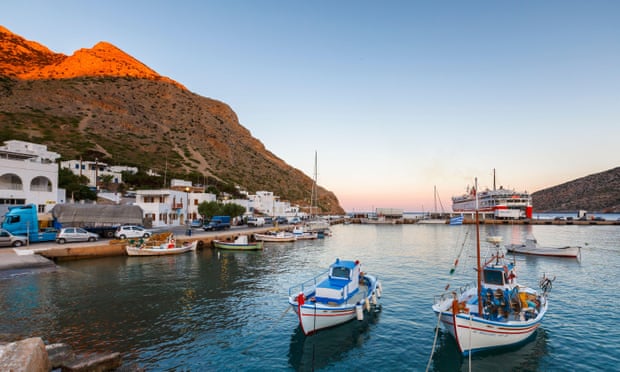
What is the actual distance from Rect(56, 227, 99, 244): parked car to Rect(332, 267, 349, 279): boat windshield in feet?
125

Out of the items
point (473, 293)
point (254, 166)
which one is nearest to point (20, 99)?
point (254, 166)

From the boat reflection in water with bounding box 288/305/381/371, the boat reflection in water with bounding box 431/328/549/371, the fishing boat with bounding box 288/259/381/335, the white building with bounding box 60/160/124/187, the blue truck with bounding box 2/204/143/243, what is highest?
the white building with bounding box 60/160/124/187

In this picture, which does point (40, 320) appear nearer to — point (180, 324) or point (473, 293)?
point (180, 324)

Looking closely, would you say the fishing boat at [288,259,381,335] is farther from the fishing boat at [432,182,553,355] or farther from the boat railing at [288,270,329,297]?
the fishing boat at [432,182,553,355]

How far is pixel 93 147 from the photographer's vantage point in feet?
373

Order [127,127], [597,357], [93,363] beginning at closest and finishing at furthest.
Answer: [93,363] < [597,357] < [127,127]

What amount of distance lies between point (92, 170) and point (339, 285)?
98785 millimetres

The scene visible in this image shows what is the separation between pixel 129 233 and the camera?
149 ft

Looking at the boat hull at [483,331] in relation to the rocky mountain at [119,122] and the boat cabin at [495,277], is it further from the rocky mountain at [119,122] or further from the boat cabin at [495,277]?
the rocky mountain at [119,122]

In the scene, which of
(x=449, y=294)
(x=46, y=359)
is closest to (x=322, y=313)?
(x=449, y=294)

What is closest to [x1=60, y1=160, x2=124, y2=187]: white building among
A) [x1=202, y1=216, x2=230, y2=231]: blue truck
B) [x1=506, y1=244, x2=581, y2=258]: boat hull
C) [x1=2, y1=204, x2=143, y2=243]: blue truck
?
[x1=202, y1=216, x2=230, y2=231]: blue truck

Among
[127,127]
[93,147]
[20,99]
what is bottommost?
[93,147]

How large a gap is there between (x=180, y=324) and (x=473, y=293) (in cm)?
1821

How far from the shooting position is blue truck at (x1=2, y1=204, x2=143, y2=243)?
37.6m
